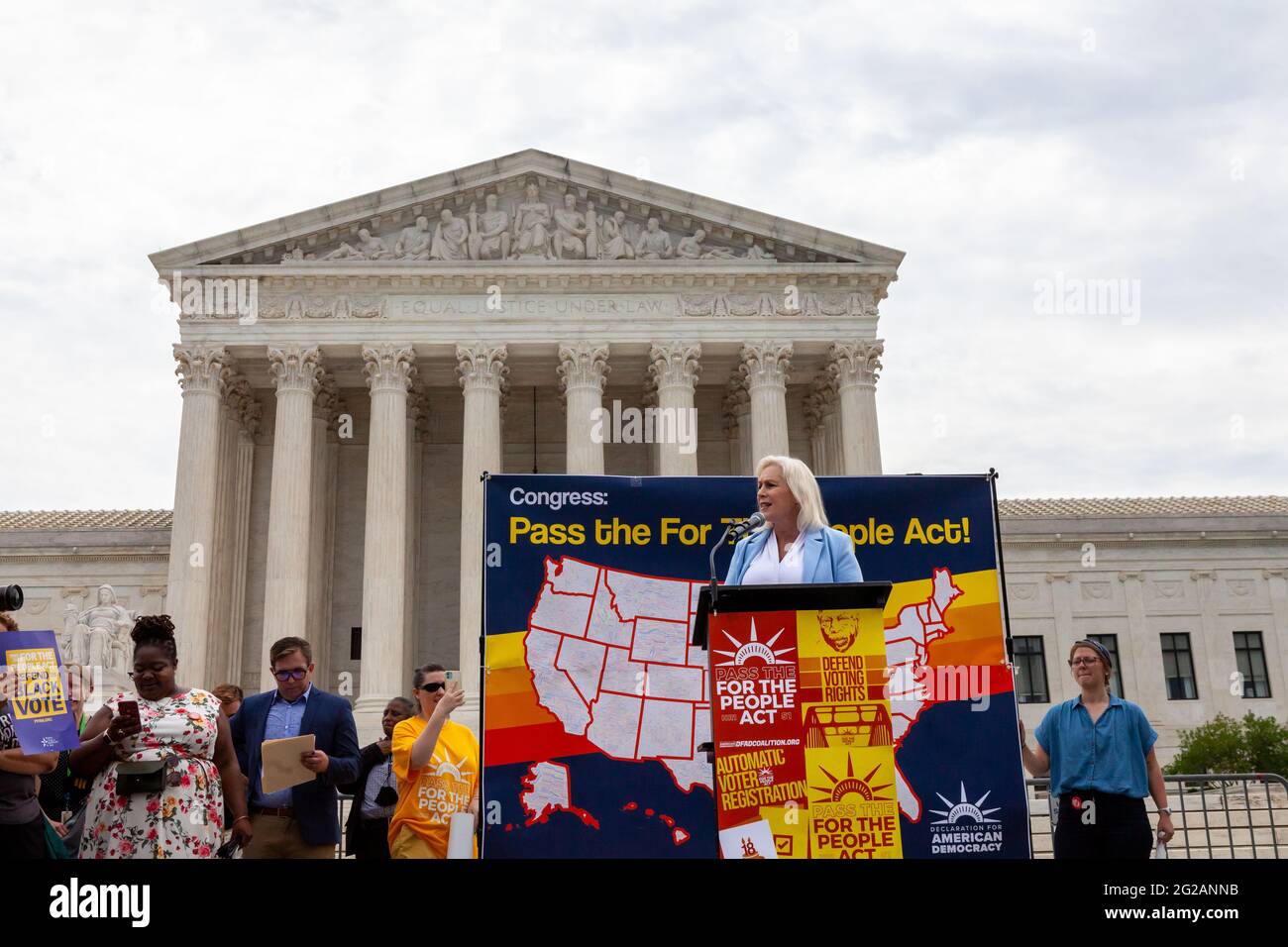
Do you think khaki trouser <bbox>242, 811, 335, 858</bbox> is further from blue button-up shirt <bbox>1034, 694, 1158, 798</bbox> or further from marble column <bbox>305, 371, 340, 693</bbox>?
marble column <bbox>305, 371, 340, 693</bbox>

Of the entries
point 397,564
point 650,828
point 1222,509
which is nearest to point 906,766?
point 650,828

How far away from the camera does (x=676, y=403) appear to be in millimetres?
34969

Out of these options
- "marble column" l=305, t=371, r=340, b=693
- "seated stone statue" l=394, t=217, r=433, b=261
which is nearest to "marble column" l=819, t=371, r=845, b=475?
"seated stone statue" l=394, t=217, r=433, b=261

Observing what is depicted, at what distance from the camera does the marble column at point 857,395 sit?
114ft

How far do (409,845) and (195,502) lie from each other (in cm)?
2745

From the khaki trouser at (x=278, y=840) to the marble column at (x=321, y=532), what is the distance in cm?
2775

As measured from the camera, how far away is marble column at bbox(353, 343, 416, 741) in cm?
3241

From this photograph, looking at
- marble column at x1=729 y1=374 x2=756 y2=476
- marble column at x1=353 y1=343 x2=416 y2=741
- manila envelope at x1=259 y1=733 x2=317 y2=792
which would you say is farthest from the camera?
marble column at x1=729 y1=374 x2=756 y2=476

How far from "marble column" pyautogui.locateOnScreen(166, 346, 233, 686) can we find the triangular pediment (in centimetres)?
358

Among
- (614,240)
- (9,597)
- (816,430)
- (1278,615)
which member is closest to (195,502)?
(614,240)

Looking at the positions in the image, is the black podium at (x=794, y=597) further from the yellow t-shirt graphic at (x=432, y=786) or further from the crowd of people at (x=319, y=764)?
the yellow t-shirt graphic at (x=432, y=786)

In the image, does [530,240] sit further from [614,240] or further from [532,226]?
[614,240]

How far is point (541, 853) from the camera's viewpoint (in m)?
7.70
